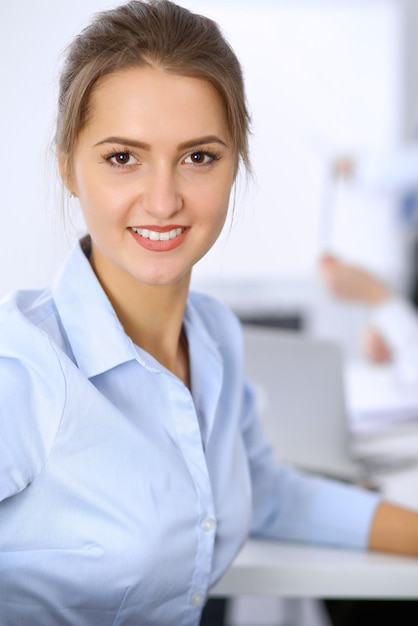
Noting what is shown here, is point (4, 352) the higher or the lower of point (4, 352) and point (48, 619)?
the higher

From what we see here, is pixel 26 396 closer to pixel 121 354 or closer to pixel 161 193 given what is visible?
pixel 121 354

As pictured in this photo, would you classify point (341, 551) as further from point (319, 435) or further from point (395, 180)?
point (395, 180)

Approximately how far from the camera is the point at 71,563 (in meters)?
0.82

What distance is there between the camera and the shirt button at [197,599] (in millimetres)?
925

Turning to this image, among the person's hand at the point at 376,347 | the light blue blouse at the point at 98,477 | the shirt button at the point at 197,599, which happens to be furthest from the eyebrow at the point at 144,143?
the person's hand at the point at 376,347

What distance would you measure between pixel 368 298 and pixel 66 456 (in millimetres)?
1254

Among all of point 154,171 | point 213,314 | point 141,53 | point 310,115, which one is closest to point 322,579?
point 213,314

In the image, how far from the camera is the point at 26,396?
2.48 feet

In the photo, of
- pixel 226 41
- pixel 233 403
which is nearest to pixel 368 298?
pixel 233 403

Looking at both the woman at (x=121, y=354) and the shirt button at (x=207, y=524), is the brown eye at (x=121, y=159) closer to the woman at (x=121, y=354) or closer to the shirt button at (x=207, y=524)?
the woman at (x=121, y=354)

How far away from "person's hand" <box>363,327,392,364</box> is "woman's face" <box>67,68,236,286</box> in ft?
4.56

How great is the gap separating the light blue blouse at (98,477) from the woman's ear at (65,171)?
8cm

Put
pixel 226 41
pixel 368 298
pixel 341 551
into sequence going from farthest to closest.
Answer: pixel 368 298
pixel 341 551
pixel 226 41

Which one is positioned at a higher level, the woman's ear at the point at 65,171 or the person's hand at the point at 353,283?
the woman's ear at the point at 65,171
